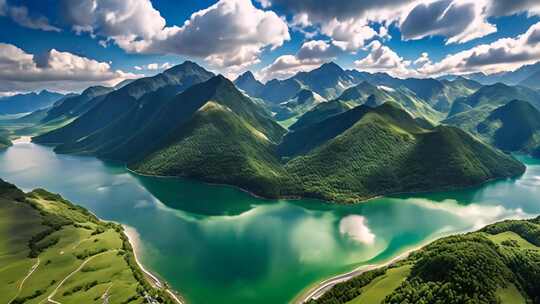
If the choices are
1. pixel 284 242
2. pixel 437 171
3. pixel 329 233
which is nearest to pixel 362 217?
pixel 329 233

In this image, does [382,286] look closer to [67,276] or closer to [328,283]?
[328,283]

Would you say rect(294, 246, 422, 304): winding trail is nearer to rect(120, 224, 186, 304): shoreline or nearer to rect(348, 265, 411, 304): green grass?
rect(348, 265, 411, 304): green grass

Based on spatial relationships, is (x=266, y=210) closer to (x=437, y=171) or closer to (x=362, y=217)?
(x=362, y=217)

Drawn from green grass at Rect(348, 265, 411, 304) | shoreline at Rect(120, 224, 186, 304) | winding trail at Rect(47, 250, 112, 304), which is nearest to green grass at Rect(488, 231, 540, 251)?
green grass at Rect(348, 265, 411, 304)

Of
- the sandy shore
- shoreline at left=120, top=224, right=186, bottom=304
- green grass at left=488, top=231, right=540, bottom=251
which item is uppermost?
green grass at left=488, top=231, right=540, bottom=251

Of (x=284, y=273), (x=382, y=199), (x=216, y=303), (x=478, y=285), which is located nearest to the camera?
(x=478, y=285)

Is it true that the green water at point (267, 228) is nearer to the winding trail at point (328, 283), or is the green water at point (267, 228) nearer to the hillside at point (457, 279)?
the winding trail at point (328, 283)

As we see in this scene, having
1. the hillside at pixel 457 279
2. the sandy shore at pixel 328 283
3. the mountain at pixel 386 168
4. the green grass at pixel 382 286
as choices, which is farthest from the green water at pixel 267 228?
the green grass at pixel 382 286
